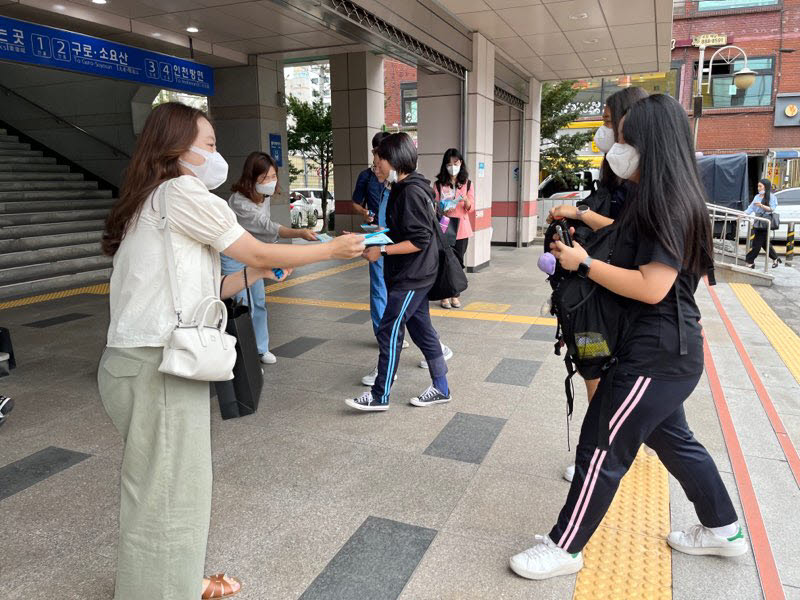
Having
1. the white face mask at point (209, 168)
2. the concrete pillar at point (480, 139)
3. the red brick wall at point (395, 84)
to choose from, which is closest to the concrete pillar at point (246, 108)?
the concrete pillar at point (480, 139)

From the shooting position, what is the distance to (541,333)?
5875mm

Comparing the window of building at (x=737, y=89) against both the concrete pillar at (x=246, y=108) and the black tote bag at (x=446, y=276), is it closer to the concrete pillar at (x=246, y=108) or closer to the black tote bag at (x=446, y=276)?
the concrete pillar at (x=246, y=108)

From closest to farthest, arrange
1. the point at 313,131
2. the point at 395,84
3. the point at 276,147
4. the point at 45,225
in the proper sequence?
1. the point at 45,225
2. the point at 276,147
3. the point at 313,131
4. the point at 395,84

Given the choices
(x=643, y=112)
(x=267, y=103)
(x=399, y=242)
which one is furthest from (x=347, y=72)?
(x=643, y=112)

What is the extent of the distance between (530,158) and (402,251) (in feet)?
34.4

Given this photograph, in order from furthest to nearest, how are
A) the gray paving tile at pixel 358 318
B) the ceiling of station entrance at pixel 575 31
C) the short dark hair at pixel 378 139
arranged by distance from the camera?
the ceiling of station entrance at pixel 575 31 < the gray paving tile at pixel 358 318 < the short dark hair at pixel 378 139

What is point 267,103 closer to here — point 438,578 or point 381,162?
point 381,162

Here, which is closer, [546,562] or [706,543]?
[546,562]

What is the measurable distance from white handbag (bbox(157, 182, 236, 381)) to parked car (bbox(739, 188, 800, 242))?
14.8 meters

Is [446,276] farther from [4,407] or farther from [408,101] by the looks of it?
[408,101]

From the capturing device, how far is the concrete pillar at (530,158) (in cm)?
1312

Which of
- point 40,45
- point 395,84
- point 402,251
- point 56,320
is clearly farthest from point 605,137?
point 395,84

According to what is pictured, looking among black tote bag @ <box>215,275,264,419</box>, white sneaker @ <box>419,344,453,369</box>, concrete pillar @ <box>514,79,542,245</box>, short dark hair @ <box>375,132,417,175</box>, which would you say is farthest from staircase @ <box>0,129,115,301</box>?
concrete pillar @ <box>514,79,542,245</box>

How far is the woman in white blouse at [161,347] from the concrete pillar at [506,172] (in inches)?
473
